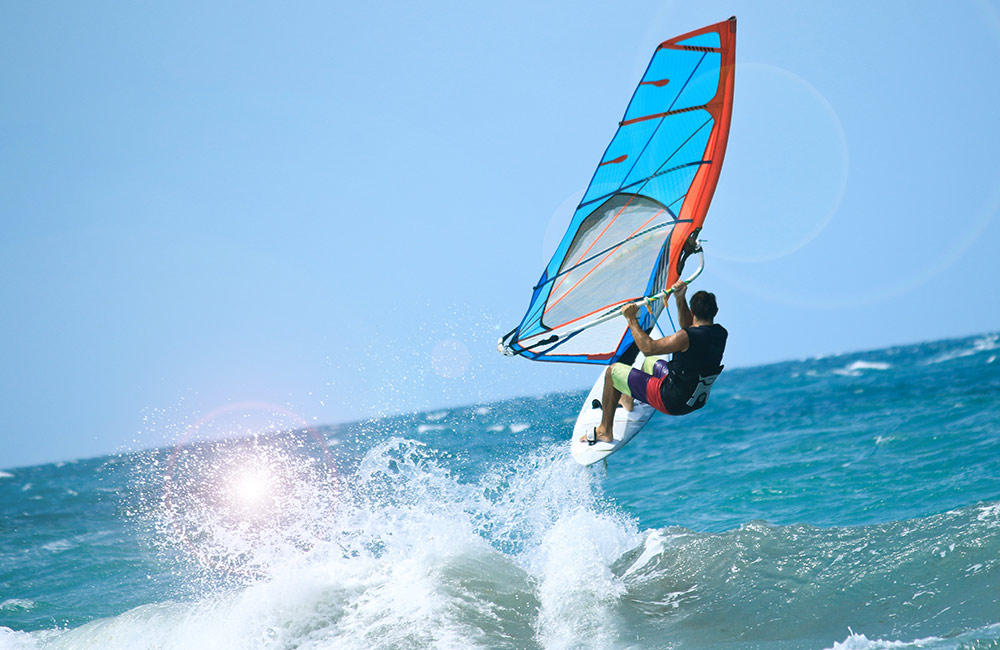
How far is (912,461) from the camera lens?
28.7ft

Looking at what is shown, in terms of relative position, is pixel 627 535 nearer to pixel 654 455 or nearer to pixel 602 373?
pixel 602 373

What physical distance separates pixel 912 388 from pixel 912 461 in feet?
31.8

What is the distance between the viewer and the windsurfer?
4.50 metres

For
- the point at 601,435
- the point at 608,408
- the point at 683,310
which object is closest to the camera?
the point at 683,310

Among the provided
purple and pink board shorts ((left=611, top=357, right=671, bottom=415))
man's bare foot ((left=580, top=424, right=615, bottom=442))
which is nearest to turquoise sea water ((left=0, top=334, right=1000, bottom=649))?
man's bare foot ((left=580, top=424, right=615, bottom=442))

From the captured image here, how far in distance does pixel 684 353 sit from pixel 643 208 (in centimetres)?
165

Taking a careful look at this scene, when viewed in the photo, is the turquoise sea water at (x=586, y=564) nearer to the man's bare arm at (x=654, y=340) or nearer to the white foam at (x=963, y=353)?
the man's bare arm at (x=654, y=340)

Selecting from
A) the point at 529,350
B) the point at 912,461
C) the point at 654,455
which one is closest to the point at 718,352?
the point at 529,350

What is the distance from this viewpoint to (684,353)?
4.56m

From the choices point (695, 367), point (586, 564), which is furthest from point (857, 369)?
point (695, 367)

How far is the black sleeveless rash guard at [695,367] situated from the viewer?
454 cm

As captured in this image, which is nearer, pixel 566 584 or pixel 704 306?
pixel 704 306

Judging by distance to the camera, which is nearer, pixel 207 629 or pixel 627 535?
pixel 207 629

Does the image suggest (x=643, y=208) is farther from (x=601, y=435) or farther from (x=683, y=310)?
(x=601, y=435)
